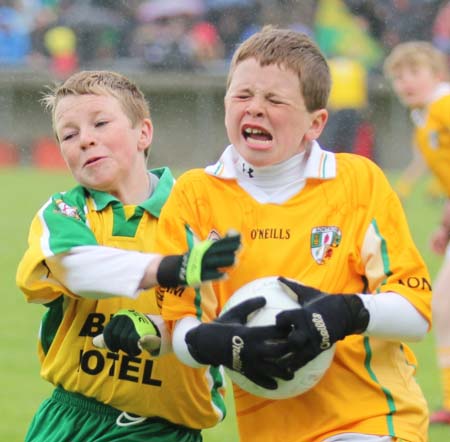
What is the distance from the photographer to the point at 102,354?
384 centimetres

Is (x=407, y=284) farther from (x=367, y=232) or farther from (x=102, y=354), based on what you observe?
(x=102, y=354)

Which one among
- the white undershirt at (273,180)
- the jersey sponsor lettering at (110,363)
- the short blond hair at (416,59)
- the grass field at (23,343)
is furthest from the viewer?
the short blond hair at (416,59)

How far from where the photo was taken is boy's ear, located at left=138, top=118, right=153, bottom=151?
13.1 ft

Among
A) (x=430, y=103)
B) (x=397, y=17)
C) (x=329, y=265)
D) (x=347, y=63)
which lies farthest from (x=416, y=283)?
(x=347, y=63)

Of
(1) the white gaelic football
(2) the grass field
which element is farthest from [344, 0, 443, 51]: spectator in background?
(1) the white gaelic football

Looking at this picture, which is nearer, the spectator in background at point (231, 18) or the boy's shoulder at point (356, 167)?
the boy's shoulder at point (356, 167)

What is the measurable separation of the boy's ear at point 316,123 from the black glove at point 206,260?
19.5 inches

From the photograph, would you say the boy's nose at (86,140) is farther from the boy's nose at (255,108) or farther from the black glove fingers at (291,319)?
the black glove fingers at (291,319)

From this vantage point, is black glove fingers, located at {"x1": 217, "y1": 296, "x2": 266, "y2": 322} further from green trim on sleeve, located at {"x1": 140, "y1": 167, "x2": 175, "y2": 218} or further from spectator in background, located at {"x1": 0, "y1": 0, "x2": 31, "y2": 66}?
spectator in background, located at {"x1": 0, "y1": 0, "x2": 31, "y2": 66}

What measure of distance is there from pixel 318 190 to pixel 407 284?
367 mm

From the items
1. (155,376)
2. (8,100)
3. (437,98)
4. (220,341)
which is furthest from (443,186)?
(8,100)

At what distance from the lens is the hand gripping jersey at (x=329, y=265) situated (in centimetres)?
335

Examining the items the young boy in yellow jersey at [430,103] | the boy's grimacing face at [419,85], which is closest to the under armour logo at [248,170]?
the young boy in yellow jersey at [430,103]

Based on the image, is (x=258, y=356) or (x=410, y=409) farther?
(x=410, y=409)
